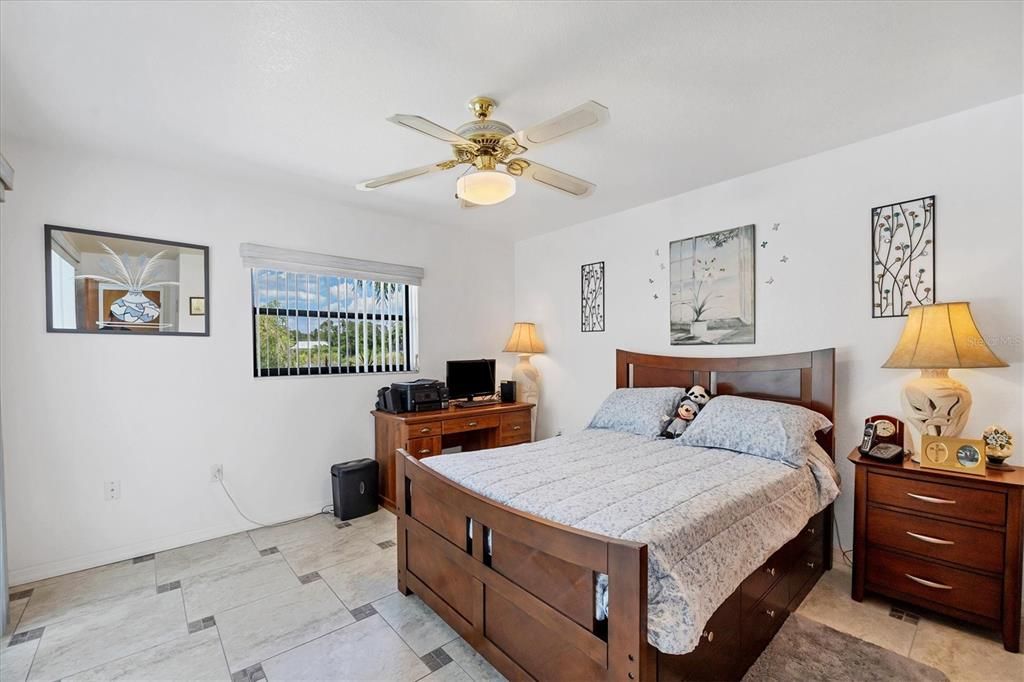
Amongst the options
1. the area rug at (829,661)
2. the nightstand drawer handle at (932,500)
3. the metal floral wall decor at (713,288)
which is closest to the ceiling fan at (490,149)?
the metal floral wall decor at (713,288)

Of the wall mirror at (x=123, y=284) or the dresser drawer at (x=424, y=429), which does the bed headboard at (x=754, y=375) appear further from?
the wall mirror at (x=123, y=284)

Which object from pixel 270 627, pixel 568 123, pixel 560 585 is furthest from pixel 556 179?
pixel 270 627

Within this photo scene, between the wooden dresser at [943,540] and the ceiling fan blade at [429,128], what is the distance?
8.19 feet

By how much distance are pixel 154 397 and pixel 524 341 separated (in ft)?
9.58

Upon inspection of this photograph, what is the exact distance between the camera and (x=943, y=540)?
2.09 m

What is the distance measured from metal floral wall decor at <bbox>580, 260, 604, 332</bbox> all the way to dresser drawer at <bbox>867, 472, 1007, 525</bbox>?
7.40 ft

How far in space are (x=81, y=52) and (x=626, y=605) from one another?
9.23ft

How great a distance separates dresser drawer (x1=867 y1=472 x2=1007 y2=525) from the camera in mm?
1967

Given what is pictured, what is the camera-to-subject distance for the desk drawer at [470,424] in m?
3.64

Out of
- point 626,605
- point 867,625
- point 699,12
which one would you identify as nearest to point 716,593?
point 626,605

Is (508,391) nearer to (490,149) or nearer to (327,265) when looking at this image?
(327,265)

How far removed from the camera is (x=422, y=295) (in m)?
4.25

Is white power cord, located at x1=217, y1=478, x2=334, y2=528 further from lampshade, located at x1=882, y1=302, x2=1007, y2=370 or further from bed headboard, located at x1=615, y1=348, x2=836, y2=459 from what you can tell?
lampshade, located at x1=882, y1=302, x2=1007, y2=370

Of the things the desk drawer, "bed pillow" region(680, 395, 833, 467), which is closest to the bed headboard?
"bed pillow" region(680, 395, 833, 467)
